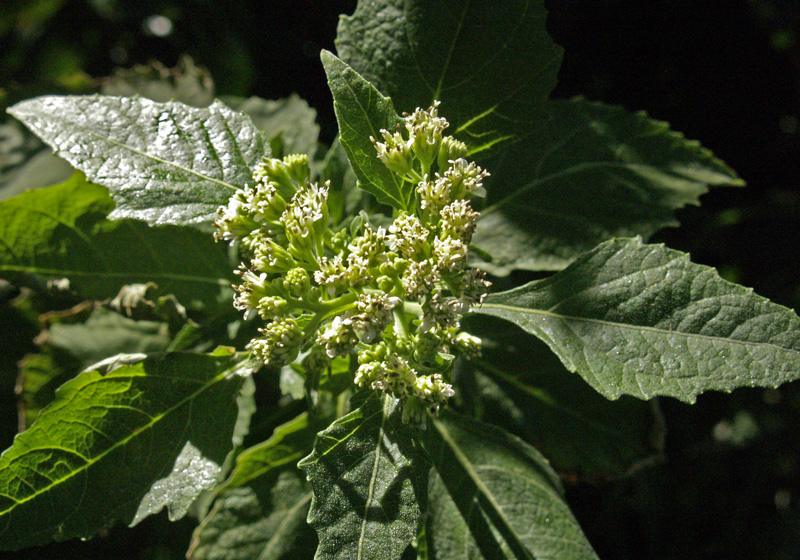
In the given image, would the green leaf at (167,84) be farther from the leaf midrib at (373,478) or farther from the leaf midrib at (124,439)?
the leaf midrib at (373,478)

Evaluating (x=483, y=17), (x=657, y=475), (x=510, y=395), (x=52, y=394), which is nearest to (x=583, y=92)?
(x=483, y=17)

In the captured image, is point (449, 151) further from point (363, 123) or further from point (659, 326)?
point (659, 326)

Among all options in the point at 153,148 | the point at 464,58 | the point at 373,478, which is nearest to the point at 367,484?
the point at 373,478

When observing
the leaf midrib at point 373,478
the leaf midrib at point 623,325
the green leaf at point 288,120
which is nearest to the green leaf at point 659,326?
the leaf midrib at point 623,325

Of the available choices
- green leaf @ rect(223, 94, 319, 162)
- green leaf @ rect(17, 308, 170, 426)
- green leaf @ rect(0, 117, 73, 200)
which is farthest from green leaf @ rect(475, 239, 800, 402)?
green leaf @ rect(0, 117, 73, 200)

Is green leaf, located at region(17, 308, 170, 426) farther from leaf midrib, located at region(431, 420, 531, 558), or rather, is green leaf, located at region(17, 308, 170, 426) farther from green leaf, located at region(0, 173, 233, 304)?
leaf midrib, located at region(431, 420, 531, 558)

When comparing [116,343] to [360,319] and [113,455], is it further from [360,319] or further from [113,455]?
[360,319]

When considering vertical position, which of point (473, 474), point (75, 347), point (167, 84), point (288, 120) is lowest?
point (473, 474)
